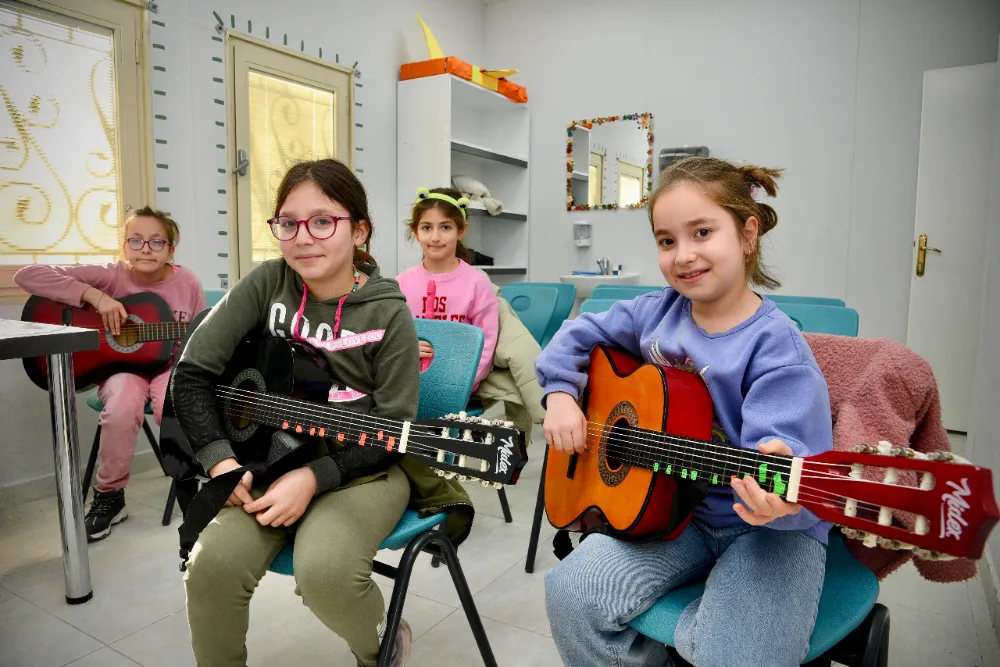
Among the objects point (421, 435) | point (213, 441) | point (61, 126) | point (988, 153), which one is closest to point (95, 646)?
point (213, 441)

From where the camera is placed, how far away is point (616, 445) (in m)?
1.07

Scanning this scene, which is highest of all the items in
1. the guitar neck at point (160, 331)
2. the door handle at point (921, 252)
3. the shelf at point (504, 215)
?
the shelf at point (504, 215)

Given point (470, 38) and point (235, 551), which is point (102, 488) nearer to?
point (235, 551)

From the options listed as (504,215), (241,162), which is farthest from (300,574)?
(504,215)

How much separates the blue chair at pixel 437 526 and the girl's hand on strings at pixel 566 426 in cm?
27

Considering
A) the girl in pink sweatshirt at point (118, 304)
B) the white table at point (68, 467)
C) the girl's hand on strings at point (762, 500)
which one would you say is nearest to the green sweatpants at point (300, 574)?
the girl's hand on strings at point (762, 500)

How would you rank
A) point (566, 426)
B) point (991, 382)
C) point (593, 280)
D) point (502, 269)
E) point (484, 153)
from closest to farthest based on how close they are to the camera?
point (566, 426) → point (991, 382) → point (593, 280) → point (484, 153) → point (502, 269)

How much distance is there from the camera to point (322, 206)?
4.27 feet

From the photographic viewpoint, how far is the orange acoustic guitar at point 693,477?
26.3 inches

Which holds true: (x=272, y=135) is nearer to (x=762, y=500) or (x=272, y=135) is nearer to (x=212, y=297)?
(x=212, y=297)

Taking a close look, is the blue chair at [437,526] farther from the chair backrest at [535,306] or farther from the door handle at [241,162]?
the door handle at [241,162]

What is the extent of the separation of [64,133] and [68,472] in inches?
64.4

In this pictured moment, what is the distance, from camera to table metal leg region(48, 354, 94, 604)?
5.51 ft

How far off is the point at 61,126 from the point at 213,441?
7.06 ft
